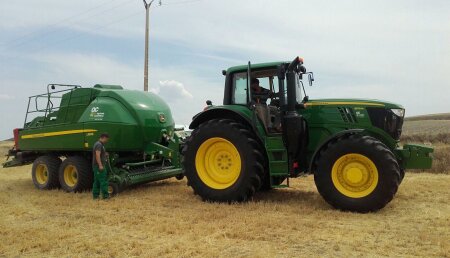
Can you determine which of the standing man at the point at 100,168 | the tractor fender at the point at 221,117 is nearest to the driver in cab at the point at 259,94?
the tractor fender at the point at 221,117

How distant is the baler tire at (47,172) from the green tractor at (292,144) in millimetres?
4055

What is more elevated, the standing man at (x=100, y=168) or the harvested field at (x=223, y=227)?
the standing man at (x=100, y=168)

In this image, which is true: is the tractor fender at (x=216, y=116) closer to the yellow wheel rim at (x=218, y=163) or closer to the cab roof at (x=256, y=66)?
the yellow wheel rim at (x=218, y=163)

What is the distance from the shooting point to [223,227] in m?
5.79

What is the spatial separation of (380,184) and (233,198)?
2404 millimetres

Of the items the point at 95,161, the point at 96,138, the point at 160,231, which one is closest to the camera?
the point at 160,231

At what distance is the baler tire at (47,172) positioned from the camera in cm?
1029

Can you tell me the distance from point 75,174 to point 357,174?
631 centimetres

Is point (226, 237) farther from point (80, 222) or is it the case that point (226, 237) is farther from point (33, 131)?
point (33, 131)

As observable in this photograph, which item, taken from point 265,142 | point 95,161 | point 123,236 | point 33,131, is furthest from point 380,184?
point 33,131

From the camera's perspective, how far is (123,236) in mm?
5562

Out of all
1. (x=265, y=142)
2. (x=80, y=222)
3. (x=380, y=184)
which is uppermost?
(x=265, y=142)

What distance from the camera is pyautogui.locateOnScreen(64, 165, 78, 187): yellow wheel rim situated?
9.90 metres

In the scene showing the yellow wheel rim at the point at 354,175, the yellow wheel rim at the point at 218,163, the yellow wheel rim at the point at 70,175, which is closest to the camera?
the yellow wheel rim at the point at 354,175
